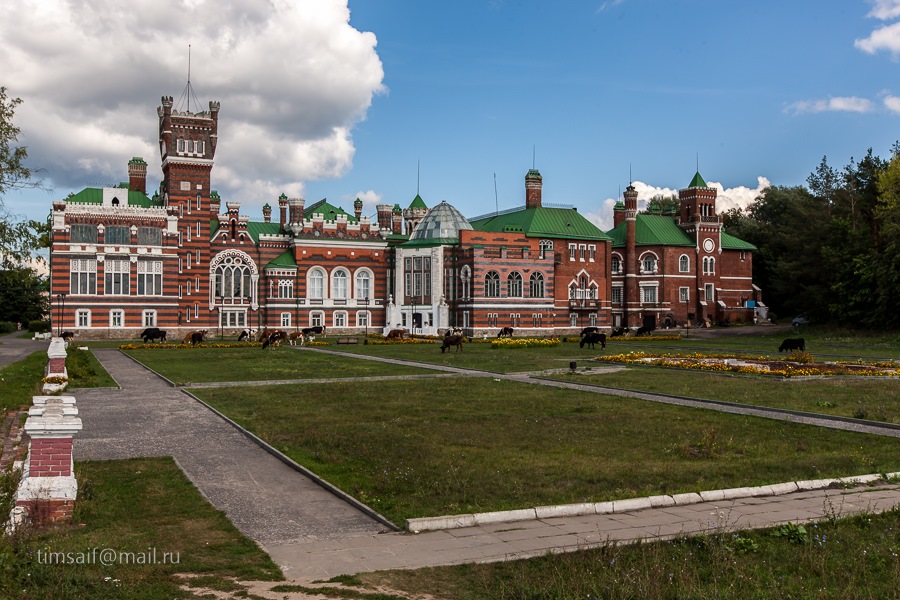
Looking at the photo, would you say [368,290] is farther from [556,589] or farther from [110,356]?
[556,589]

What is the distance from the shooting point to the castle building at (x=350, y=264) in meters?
67.9

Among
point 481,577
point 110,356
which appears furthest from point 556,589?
point 110,356

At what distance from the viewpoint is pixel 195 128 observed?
73250 mm

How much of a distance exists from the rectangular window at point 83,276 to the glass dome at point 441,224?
3044cm

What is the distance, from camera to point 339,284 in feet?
261

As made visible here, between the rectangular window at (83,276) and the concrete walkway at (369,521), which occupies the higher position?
the rectangular window at (83,276)

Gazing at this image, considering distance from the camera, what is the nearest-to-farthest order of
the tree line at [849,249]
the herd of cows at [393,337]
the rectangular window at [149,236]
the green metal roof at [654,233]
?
the herd of cows at [393,337] → the tree line at [849,249] → the rectangular window at [149,236] → the green metal roof at [654,233]

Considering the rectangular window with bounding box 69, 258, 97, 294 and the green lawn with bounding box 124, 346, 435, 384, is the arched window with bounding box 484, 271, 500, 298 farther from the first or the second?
the rectangular window with bounding box 69, 258, 97, 294

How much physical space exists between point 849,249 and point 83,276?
218 ft

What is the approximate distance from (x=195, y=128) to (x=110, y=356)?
36.6 meters

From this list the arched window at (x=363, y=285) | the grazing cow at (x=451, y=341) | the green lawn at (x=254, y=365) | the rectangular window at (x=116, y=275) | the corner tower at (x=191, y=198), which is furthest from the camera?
the arched window at (x=363, y=285)

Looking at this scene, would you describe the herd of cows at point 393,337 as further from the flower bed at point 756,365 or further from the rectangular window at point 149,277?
the rectangular window at point 149,277

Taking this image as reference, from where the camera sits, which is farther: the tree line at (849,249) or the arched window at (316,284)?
the arched window at (316,284)

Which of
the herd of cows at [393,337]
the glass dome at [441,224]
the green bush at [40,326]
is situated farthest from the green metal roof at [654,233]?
the green bush at [40,326]
